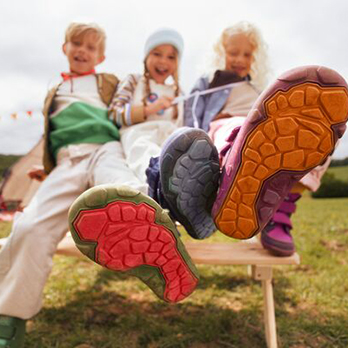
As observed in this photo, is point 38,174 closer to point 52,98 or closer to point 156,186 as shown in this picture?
point 52,98

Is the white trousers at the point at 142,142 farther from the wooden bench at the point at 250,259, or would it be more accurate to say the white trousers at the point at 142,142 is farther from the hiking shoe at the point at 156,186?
the wooden bench at the point at 250,259

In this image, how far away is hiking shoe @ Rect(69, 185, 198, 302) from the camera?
96cm

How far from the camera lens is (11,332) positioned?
1458 millimetres

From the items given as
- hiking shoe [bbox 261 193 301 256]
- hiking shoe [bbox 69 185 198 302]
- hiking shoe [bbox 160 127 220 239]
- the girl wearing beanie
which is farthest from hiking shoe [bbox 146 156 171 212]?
hiking shoe [bbox 261 193 301 256]

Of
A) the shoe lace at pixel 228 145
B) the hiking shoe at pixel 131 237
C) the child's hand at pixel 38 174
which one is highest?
the shoe lace at pixel 228 145

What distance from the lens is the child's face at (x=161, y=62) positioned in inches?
84.0

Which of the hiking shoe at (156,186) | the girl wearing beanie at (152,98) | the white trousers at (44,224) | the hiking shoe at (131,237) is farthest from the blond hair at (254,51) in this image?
the hiking shoe at (131,237)

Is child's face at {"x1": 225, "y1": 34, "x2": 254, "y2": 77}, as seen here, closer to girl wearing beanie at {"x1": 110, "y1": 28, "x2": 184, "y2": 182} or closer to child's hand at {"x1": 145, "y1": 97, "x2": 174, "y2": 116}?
girl wearing beanie at {"x1": 110, "y1": 28, "x2": 184, "y2": 182}

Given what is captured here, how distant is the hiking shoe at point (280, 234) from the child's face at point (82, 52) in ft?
3.96

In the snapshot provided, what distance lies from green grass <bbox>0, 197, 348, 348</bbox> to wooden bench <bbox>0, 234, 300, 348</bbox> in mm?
146

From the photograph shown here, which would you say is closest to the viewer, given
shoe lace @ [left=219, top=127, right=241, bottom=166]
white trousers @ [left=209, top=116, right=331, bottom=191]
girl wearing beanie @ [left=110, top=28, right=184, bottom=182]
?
shoe lace @ [left=219, top=127, right=241, bottom=166]

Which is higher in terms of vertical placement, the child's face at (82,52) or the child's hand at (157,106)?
the child's face at (82,52)

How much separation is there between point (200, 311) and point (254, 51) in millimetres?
1360

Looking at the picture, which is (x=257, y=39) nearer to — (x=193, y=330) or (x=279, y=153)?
(x=279, y=153)
